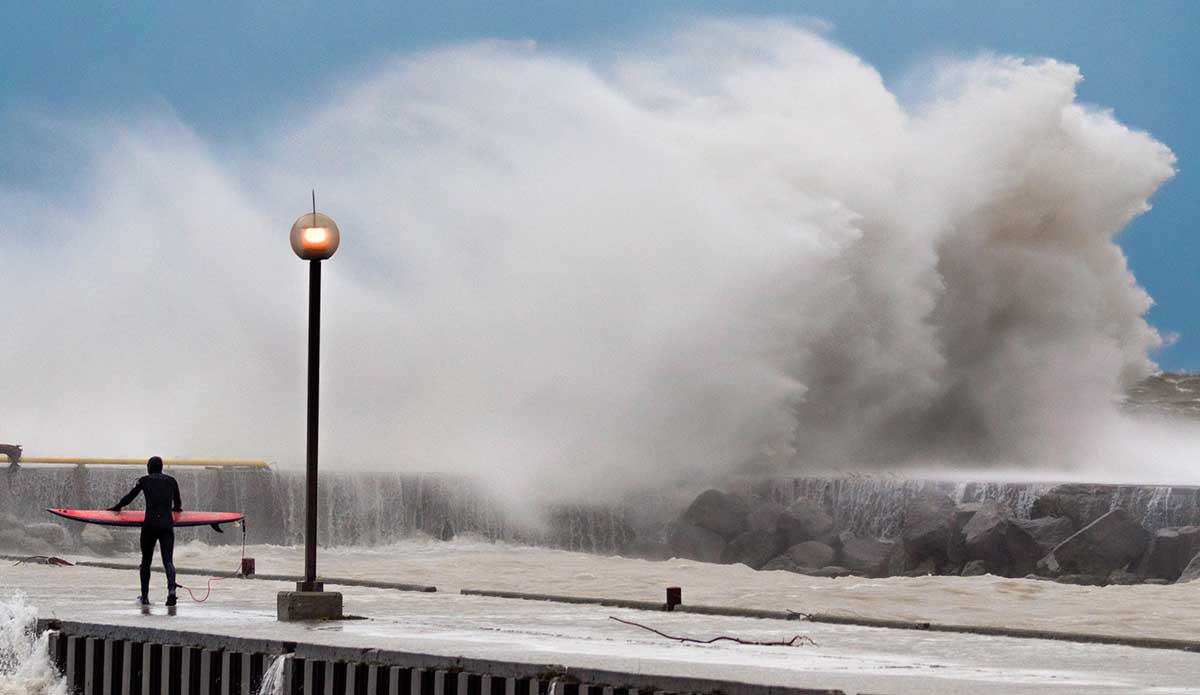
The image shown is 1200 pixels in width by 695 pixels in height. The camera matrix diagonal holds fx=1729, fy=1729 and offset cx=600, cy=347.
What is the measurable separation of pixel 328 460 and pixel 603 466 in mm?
6269

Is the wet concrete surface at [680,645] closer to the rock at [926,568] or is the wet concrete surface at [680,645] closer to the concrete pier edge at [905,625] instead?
the concrete pier edge at [905,625]

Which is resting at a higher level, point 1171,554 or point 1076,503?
point 1076,503

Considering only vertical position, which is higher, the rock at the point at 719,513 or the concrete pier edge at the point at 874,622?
the rock at the point at 719,513

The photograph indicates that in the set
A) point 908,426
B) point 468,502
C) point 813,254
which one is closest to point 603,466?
point 468,502

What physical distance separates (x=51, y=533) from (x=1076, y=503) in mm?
15707

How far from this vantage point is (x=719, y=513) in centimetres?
2661

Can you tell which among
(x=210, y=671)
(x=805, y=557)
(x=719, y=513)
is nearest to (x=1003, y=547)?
(x=805, y=557)

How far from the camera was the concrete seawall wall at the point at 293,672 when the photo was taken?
823cm

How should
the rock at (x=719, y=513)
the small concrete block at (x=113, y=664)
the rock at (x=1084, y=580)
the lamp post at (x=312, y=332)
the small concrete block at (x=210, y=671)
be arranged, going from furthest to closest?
the rock at (x=719, y=513)
the rock at (x=1084, y=580)
the lamp post at (x=312, y=332)
the small concrete block at (x=113, y=664)
the small concrete block at (x=210, y=671)

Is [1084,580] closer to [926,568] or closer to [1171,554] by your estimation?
[1171,554]

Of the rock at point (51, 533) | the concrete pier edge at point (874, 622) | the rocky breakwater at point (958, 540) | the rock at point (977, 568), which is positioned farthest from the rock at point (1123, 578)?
the rock at point (51, 533)

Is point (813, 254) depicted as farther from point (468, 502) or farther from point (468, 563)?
point (468, 563)

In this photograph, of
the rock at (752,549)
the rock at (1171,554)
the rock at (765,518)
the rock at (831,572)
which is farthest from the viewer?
the rock at (765,518)

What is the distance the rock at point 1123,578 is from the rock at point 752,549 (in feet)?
17.2
